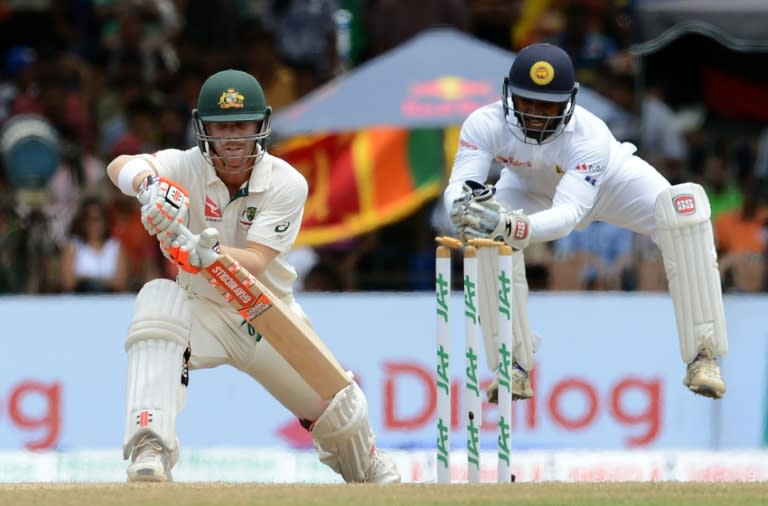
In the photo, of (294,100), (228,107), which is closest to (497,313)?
(228,107)

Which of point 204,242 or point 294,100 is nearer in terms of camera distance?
point 204,242

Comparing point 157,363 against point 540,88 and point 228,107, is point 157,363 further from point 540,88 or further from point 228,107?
point 540,88

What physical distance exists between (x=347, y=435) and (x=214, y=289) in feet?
2.34

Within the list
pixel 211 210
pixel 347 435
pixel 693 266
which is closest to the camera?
pixel 211 210

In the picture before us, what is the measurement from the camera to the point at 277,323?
5965mm

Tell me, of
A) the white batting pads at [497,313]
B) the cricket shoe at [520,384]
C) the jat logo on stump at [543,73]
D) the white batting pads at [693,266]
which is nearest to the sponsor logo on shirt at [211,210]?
the white batting pads at [497,313]

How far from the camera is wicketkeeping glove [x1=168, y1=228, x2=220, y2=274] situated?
18.5 ft

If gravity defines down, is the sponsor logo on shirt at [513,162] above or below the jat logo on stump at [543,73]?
below

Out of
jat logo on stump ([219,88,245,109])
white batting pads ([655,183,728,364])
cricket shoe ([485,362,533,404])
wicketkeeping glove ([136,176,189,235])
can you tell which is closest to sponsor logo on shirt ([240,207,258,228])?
jat logo on stump ([219,88,245,109])

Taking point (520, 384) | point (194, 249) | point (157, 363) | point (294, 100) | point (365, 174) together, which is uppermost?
point (294, 100)

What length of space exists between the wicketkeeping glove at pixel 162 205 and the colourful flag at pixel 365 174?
3894mm

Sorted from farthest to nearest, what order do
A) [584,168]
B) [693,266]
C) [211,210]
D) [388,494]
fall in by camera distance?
1. [693,266]
2. [584,168]
3. [211,210]
4. [388,494]

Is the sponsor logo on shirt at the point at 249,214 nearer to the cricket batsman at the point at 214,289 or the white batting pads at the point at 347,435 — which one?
the cricket batsman at the point at 214,289

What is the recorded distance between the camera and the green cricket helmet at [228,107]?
598 cm
